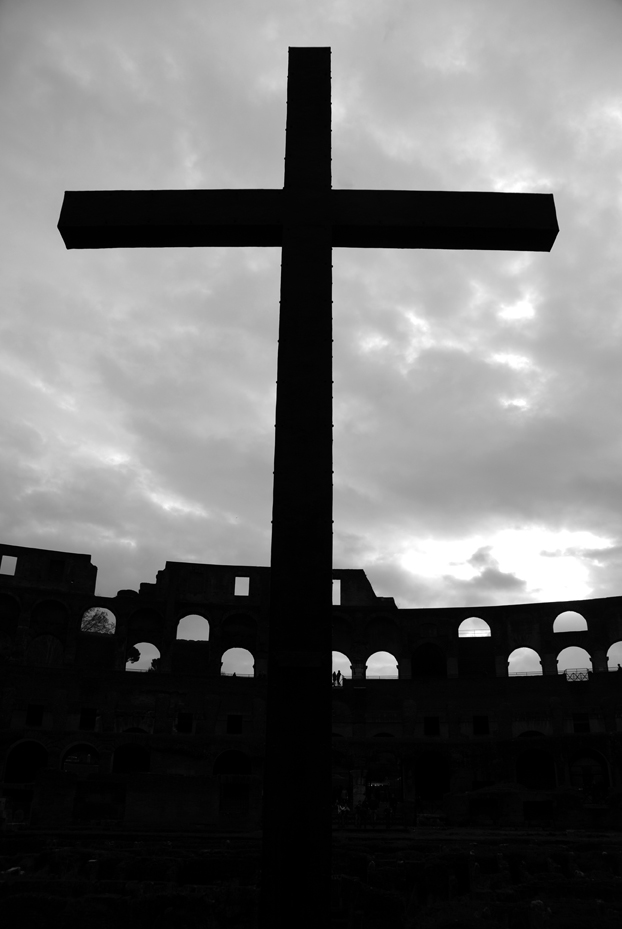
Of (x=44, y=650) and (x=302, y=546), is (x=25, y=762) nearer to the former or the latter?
(x=44, y=650)

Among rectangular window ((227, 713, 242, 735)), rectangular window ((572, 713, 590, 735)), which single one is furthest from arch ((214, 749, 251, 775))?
rectangular window ((572, 713, 590, 735))

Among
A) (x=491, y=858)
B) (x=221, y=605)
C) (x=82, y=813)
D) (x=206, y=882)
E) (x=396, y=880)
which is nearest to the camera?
(x=396, y=880)

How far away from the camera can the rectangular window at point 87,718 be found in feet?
114

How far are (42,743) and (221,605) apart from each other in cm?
1176

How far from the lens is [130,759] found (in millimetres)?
35281

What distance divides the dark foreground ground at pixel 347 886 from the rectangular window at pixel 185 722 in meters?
17.8

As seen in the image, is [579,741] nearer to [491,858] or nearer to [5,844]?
[491,858]

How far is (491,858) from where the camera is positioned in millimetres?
14062

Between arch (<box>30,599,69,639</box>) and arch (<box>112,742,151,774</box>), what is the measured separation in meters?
7.13

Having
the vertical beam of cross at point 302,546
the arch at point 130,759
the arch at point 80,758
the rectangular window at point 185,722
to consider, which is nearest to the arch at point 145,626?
the rectangular window at point 185,722

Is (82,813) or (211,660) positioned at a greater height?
(211,660)

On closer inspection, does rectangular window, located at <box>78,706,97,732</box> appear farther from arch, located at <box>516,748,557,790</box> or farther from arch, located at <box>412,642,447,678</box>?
arch, located at <box>516,748,557,790</box>

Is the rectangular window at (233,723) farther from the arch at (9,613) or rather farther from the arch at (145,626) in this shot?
the arch at (9,613)

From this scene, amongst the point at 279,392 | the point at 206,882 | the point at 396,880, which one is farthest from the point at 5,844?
the point at 279,392
